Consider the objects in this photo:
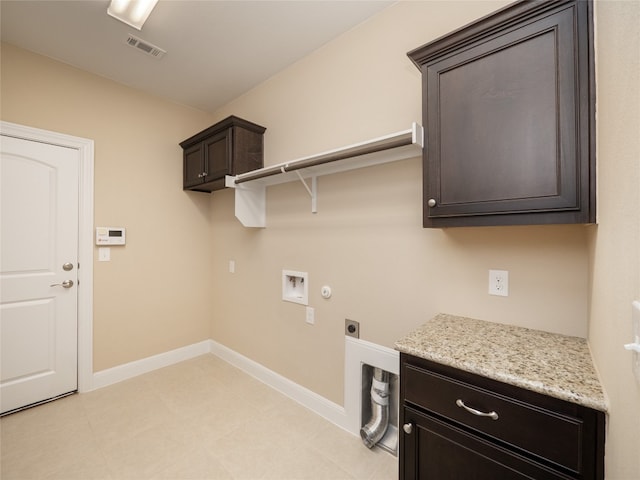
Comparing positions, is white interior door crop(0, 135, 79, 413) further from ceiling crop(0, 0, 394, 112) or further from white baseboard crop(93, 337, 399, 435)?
ceiling crop(0, 0, 394, 112)

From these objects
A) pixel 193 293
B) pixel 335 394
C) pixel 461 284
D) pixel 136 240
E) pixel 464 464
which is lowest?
pixel 335 394

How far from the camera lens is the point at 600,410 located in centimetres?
79

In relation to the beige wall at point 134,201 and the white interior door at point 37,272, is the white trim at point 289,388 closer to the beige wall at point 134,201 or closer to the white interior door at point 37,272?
the beige wall at point 134,201

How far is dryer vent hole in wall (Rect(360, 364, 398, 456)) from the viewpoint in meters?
1.80

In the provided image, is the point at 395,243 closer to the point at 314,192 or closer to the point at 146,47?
the point at 314,192

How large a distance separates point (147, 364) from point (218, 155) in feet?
7.07

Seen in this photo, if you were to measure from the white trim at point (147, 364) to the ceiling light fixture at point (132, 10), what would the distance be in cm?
278

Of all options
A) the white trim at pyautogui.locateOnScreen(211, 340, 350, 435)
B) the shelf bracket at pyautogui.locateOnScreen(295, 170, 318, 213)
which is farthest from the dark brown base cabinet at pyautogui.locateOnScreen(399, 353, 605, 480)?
the shelf bracket at pyautogui.locateOnScreen(295, 170, 318, 213)

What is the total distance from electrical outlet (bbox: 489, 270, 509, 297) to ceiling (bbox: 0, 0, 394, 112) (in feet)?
5.68

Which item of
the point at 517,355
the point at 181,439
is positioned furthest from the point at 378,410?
the point at 181,439

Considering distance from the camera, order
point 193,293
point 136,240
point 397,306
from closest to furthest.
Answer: point 397,306 < point 136,240 < point 193,293

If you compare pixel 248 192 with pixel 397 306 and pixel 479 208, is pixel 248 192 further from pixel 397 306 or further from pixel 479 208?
pixel 479 208

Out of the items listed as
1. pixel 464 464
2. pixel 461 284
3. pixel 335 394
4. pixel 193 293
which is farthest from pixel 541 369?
pixel 193 293

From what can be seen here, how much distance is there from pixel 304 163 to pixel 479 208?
108 centimetres
